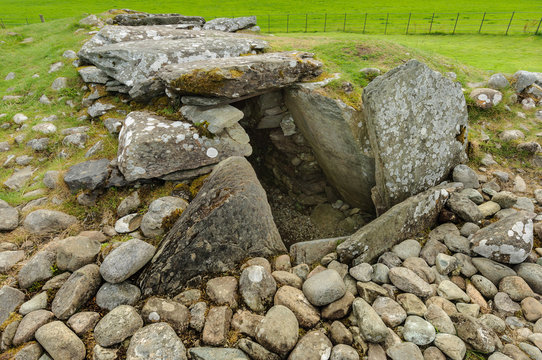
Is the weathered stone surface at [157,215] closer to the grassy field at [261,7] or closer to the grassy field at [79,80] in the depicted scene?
the grassy field at [79,80]

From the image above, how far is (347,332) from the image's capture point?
12.1 ft

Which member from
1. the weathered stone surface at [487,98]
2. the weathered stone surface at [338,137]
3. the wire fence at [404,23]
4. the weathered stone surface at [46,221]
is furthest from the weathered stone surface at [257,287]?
the wire fence at [404,23]

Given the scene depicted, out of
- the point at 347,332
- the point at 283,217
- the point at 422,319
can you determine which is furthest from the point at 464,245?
the point at 283,217

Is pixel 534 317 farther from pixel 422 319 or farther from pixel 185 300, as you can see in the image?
pixel 185 300

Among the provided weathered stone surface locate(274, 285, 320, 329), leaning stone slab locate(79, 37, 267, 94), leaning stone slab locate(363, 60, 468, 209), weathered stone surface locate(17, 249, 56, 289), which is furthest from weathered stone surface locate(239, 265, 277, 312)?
leaning stone slab locate(79, 37, 267, 94)

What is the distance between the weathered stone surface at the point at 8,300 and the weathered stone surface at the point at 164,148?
8.19 feet

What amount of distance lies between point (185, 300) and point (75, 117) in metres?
7.35

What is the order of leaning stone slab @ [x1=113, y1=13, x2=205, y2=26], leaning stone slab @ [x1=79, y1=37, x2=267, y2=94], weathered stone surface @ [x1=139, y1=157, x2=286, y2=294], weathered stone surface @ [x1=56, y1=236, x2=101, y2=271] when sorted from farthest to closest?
leaning stone slab @ [x1=113, y1=13, x2=205, y2=26], leaning stone slab @ [x1=79, y1=37, x2=267, y2=94], weathered stone surface @ [x1=139, y1=157, x2=286, y2=294], weathered stone surface @ [x1=56, y1=236, x2=101, y2=271]

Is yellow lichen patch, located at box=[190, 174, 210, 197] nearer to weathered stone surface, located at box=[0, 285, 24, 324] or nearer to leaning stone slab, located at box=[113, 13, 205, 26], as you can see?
weathered stone surface, located at box=[0, 285, 24, 324]

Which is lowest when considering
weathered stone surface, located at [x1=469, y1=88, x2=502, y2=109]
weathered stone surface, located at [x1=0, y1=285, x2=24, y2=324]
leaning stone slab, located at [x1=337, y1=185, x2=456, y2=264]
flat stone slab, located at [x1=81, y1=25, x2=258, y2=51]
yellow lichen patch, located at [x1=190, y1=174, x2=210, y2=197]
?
leaning stone slab, located at [x1=337, y1=185, x2=456, y2=264]

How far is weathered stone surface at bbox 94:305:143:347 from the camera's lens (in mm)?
3439

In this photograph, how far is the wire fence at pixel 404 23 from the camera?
26594 mm

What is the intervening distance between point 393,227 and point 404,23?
3612cm

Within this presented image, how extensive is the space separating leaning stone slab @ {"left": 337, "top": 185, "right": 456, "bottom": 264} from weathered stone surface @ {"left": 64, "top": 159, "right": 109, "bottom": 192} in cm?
485
